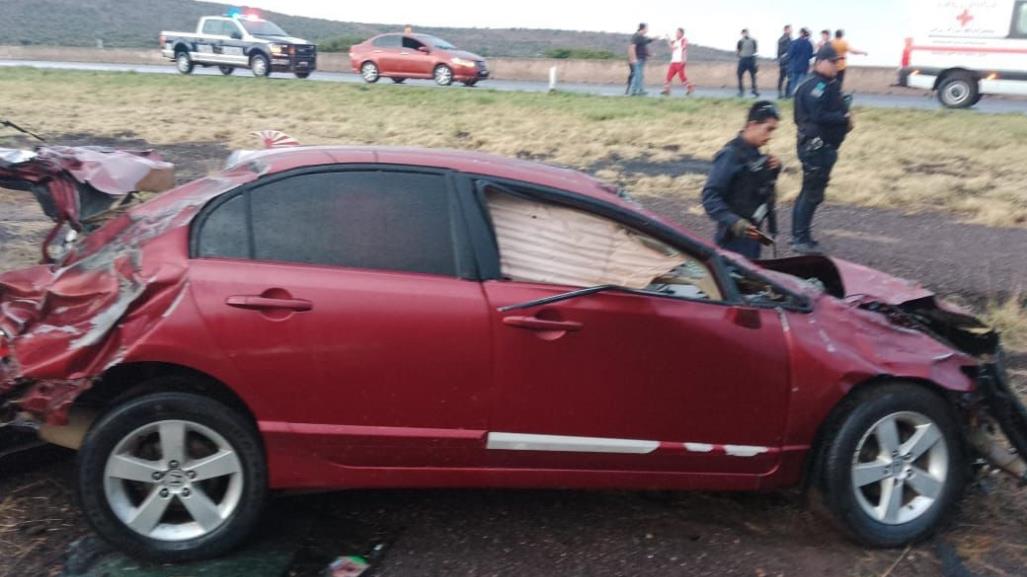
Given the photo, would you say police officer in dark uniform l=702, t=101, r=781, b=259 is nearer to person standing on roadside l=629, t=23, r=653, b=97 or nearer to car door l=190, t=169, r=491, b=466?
car door l=190, t=169, r=491, b=466

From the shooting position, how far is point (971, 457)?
4320 millimetres

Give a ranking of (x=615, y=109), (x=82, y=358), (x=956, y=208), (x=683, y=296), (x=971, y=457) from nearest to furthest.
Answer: (x=82, y=358) → (x=683, y=296) → (x=971, y=457) → (x=956, y=208) → (x=615, y=109)

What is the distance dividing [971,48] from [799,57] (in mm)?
3510

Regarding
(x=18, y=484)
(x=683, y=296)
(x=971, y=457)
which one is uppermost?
(x=683, y=296)

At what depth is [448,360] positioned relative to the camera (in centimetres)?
381

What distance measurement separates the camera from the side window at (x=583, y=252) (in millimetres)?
4023

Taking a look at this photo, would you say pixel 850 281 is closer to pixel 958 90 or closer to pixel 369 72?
pixel 958 90

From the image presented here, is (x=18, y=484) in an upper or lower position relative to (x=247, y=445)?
lower

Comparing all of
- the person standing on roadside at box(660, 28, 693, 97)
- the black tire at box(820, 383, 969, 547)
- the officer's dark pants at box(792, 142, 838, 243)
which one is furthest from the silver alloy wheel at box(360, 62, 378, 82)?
the black tire at box(820, 383, 969, 547)

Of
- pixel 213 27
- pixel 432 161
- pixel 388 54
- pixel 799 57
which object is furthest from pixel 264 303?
pixel 213 27

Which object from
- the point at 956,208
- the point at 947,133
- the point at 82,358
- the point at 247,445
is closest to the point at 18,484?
the point at 82,358

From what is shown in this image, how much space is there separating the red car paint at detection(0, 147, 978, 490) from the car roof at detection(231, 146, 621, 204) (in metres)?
0.02

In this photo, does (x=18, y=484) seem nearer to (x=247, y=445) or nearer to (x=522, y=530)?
(x=247, y=445)

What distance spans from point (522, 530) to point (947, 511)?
1.80 meters
